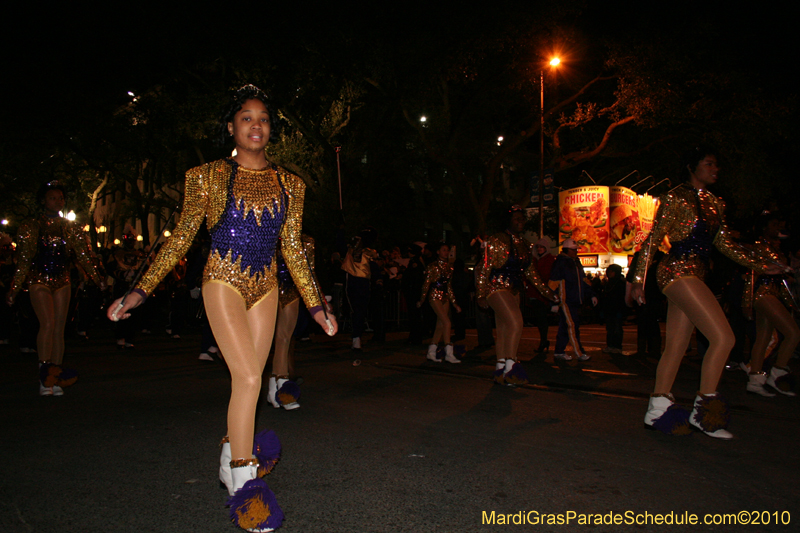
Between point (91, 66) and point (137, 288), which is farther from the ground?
point (91, 66)

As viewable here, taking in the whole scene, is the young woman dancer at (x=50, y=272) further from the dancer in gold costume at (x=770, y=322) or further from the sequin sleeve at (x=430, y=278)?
the dancer in gold costume at (x=770, y=322)

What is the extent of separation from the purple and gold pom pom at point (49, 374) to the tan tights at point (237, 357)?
3.95m

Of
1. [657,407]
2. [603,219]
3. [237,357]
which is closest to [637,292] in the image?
[657,407]

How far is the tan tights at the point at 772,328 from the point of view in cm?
679

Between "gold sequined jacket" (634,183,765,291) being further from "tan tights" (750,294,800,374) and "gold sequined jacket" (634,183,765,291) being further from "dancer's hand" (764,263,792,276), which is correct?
"tan tights" (750,294,800,374)

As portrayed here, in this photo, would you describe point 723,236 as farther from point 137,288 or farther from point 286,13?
point 286,13

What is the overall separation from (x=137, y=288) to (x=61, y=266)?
13.5 feet

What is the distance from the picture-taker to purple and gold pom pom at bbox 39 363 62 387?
6379 mm

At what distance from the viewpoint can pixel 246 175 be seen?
11.9 feet

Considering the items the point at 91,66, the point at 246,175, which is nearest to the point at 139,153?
the point at 91,66

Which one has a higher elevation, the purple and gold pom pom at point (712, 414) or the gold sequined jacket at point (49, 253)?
the gold sequined jacket at point (49, 253)

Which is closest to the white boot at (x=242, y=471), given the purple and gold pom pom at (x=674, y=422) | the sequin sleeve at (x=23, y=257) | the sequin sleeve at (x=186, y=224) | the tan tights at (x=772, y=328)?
the sequin sleeve at (x=186, y=224)

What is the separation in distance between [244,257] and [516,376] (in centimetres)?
436

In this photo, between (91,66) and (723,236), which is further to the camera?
(91,66)
